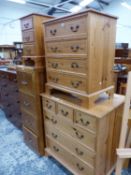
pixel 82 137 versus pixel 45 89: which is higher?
pixel 45 89

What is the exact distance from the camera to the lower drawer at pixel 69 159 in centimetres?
138

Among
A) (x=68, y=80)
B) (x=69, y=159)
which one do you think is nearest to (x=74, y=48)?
(x=68, y=80)

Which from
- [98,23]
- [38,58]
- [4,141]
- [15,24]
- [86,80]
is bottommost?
[4,141]

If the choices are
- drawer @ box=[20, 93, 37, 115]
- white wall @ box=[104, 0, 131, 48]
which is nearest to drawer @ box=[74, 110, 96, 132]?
drawer @ box=[20, 93, 37, 115]

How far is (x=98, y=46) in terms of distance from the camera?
1.15 metres

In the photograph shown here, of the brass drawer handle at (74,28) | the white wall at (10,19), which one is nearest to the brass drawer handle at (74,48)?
the brass drawer handle at (74,28)

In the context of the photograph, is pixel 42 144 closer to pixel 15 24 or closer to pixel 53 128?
pixel 53 128

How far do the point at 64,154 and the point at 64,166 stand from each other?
151mm

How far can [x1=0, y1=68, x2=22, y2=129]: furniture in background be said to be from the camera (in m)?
2.19

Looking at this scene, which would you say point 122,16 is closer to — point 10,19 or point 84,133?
point 10,19

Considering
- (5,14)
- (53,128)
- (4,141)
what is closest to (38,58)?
(53,128)

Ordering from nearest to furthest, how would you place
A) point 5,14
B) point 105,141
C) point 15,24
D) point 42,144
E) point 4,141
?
point 105,141 → point 42,144 → point 4,141 → point 5,14 → point 15,24

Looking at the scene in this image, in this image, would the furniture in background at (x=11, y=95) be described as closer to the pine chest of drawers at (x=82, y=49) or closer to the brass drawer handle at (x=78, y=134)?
the pine chest of drawers at (x=82, y=49)

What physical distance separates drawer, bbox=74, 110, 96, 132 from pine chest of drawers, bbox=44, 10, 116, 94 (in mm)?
198
